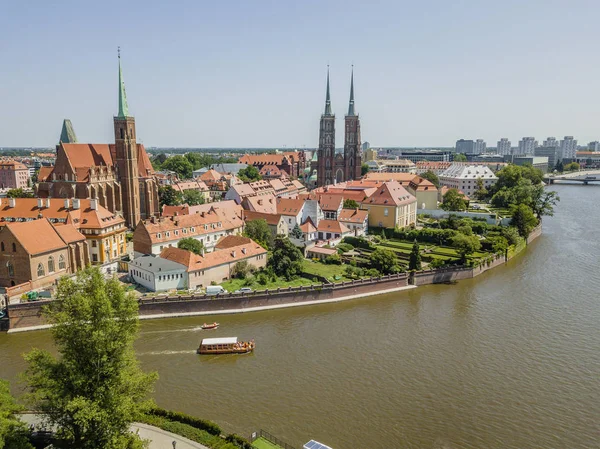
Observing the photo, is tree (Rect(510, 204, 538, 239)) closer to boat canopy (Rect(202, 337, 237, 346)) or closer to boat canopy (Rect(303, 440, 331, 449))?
boat canopy (Rect(202, 337, 237, 346))

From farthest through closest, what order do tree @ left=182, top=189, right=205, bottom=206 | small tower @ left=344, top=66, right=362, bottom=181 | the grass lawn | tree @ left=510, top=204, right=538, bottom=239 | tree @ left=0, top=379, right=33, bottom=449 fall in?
small tower @ left=344, top=66, right=362, bottom=181
tree @ left=182, top=189, right=205, bottom=206
tree @ left=510, top=204, right=538, bottom=239
the grass lawn
tree @ left=0, top=379, right=33, bottom=449

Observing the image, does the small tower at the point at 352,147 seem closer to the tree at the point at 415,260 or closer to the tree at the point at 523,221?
the tree at the point at 523,221

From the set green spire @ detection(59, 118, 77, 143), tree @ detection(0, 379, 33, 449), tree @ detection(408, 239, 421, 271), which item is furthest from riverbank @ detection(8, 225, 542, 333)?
green spire @ detection(59, 118, 77, 143)

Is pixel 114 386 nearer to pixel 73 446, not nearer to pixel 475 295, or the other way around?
pixel 73 446

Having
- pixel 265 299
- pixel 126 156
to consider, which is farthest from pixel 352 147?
pixel 265 299

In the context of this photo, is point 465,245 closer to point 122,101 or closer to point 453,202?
point 453,202

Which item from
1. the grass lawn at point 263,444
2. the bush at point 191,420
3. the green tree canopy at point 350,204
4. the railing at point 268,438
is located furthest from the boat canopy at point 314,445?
the green tree canopy at point 350,204
